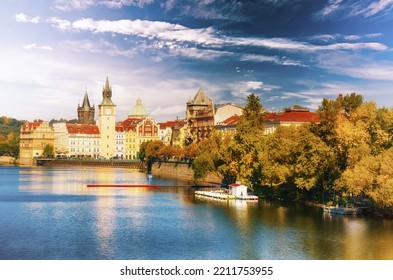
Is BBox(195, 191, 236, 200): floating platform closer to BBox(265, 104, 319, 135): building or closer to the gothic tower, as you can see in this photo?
BBox(265, 104, 319, 135): building

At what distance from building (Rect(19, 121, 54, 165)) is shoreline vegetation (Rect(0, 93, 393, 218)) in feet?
214

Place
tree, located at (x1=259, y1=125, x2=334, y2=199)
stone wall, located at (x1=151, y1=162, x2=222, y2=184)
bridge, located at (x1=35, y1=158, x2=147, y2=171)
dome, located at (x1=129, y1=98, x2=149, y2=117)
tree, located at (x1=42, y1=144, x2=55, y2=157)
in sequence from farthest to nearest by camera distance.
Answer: dome, located at (x1=129, y1=98, x2=149, y2=117) < tree, located at (x1=42, y1=144, x2=55, y2=157) < bridge, located at (x1=35, y1=158, x2=147, y2=171) < stone wall, located at (x1=151, y1=162, x2=222, y2=184) < tree, located at (x1=259, y1=125, x2=334, y2=199)

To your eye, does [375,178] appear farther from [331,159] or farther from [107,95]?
[107,95]

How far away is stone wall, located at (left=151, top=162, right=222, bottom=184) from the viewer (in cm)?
5478

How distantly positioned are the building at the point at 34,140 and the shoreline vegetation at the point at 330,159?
65.3 metres

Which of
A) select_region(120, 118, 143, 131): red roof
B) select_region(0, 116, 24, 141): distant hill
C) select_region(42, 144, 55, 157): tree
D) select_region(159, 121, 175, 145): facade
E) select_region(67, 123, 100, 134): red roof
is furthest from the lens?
select_region(0, 116, 24, 141): distant hill

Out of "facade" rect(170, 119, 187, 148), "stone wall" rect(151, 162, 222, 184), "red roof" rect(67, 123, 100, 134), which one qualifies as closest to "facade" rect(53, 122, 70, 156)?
"red roof" rect(67, 123, 100, 134)

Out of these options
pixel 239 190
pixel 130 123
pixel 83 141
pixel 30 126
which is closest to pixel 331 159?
pixel 239 190

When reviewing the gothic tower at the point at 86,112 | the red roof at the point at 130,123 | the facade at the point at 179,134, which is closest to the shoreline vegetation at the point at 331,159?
the facade at the point at 179,134

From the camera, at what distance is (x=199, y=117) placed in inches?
3196

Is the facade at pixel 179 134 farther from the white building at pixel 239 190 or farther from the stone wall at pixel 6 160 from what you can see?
the white building at pixel 239 190

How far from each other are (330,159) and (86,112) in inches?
3743
